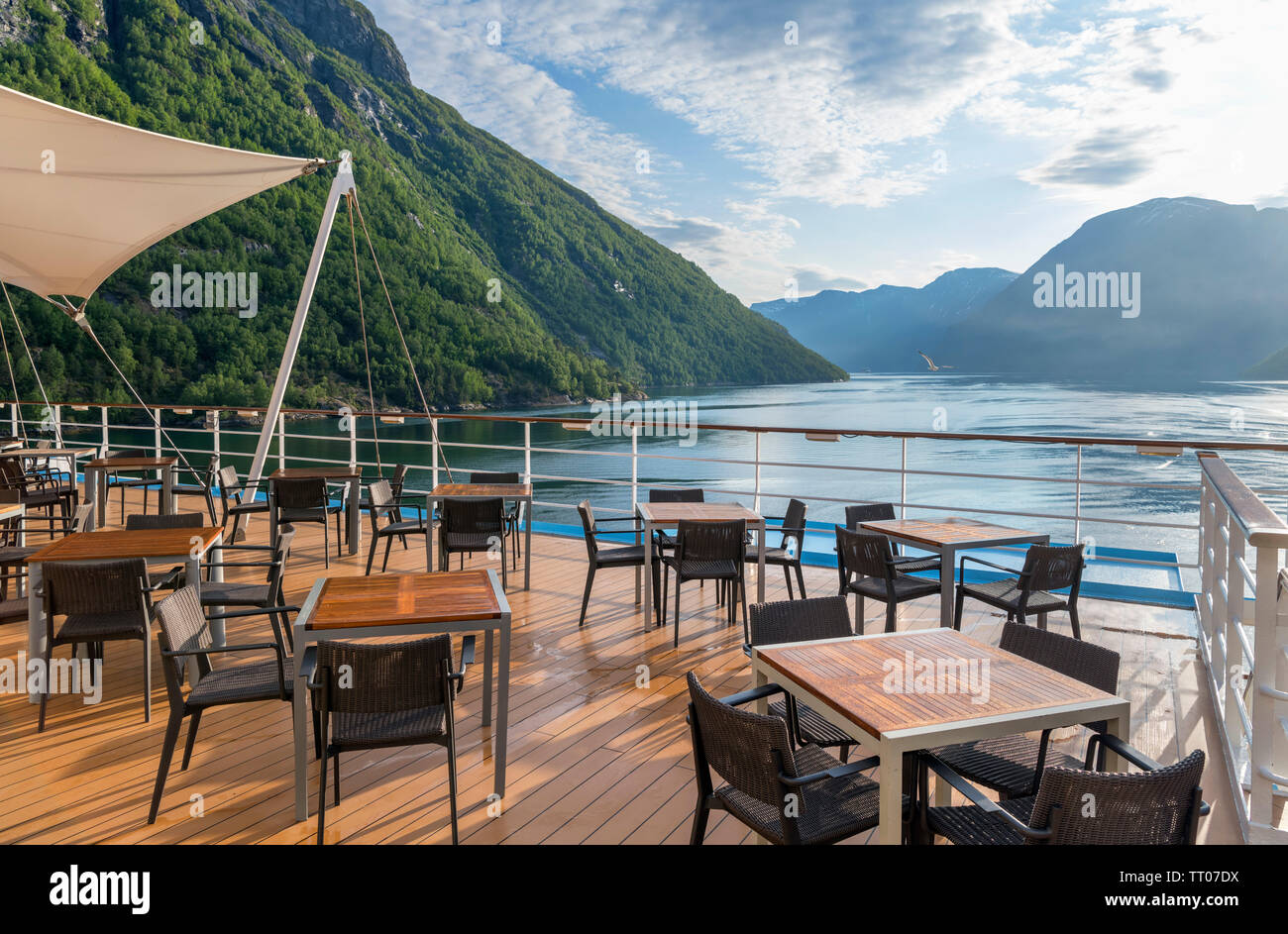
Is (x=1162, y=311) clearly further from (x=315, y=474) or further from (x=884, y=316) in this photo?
(x=315, y=474)

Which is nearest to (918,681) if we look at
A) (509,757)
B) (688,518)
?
(509,757)

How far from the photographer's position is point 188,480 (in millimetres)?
11508

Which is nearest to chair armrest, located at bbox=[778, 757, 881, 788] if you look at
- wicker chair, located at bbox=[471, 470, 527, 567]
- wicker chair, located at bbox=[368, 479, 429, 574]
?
wicker chair, located at bbox=[471, 470, 527, 567]

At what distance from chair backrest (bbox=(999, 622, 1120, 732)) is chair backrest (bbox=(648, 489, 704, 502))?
2868 millimetres

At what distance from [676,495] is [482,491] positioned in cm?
131

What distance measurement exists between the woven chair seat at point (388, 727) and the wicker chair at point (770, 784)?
830 millimetres

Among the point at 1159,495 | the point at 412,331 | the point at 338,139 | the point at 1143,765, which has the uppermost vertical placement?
the point at 338,139

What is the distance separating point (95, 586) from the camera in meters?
3.18

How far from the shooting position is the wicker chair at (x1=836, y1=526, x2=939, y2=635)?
377 centimetres

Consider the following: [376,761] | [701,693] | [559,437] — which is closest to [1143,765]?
[701,693]

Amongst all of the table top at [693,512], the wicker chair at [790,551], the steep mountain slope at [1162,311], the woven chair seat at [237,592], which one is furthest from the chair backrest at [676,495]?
the steep mountain slope at [1162,311]

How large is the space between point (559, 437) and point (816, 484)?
1858 cm

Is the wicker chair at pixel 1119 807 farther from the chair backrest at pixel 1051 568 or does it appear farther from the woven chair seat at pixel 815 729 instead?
the chair backrest at pixel 1051 568
